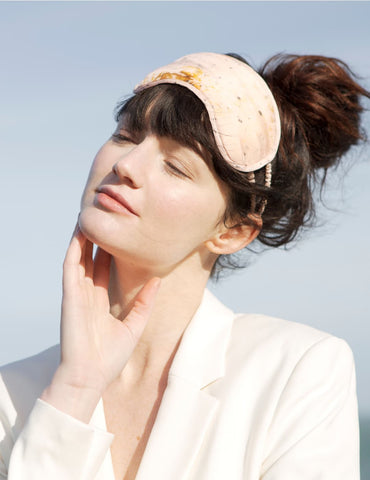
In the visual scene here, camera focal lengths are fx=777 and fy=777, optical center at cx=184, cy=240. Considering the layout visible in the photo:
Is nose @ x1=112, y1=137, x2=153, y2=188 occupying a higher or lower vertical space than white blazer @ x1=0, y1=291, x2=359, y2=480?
higher

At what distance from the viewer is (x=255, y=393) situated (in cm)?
346

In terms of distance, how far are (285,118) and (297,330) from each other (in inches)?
41.0

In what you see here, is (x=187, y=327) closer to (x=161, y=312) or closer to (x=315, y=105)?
(x=161, y=312)

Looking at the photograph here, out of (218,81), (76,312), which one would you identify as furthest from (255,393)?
(218,81)

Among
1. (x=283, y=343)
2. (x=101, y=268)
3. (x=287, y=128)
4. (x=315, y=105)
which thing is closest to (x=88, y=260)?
(x=101, y=268)

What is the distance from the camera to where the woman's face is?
10.9 ft

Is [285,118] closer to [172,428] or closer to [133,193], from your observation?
[133,193]

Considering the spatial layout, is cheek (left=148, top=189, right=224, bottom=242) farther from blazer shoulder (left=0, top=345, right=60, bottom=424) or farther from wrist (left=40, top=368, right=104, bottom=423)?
blazer shoulder (left=0, top=345, right=60, bottom=424)

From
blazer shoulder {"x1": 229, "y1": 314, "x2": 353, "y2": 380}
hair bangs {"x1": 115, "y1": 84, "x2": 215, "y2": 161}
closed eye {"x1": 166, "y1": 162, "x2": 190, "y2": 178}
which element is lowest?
blazer shoulder {"x1": 229, "y1": 314, "x2": 353, "y2": 380}

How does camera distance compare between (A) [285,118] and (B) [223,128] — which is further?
(A) [285,118]

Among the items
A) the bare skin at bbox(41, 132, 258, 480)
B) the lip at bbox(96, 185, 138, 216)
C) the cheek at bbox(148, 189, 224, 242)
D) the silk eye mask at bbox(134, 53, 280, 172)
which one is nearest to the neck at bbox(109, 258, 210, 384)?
the bare skin at bbox(41, 132, 258, 480)

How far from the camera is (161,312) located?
12.0 ft

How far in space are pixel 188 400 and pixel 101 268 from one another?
76 centimetres

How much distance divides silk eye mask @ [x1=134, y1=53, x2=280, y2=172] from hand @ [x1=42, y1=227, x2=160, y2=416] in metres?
0.72
